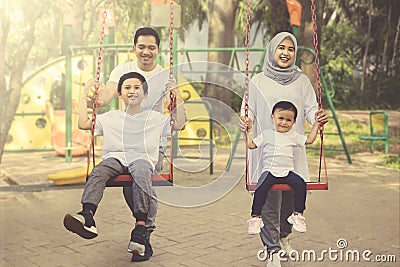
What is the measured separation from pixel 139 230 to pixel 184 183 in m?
4.60

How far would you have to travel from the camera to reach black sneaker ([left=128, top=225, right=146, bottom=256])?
14.1 ft

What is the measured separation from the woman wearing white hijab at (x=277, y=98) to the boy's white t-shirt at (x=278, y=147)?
0.06 m

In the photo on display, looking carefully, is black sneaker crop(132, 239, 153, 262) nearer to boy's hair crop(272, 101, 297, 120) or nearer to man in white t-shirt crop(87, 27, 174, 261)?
man in white t-shirt crop(87, 27, 174, 261)

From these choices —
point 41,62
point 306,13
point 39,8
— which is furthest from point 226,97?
point 41,62

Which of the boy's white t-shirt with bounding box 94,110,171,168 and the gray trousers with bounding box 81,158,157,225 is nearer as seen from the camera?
the gray trousers with bounding box 81,158,157,225

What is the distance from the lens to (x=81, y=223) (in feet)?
12.5

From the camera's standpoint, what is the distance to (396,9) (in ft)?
75.6

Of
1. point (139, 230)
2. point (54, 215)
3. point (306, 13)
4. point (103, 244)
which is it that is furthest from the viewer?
point (306, 13)

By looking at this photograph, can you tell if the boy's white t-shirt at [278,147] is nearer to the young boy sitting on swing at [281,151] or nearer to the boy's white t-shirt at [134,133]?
the young boy sitting on swing at [281,151]

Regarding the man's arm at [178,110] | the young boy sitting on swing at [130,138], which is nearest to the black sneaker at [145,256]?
the young boy sitting on swing at [130,138]

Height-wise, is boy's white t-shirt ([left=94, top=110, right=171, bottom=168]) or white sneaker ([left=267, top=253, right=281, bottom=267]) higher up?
boy's white t-shirt ([left=94, top=110, right=171, bottom=168])

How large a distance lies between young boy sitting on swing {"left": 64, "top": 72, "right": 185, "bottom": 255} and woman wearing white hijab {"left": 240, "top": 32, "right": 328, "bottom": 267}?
0.52m

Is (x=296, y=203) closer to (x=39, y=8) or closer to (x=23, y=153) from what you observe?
(x=39, y=8)

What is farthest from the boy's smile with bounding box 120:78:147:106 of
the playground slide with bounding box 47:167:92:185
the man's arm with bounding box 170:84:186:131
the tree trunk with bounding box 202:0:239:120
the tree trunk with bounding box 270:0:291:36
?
the tree trunk with bounding box 270:0:291:36
